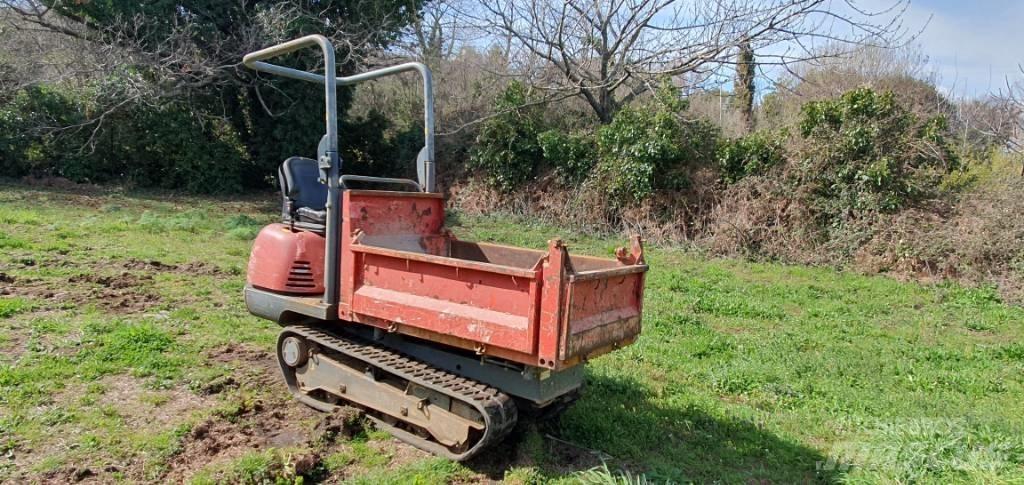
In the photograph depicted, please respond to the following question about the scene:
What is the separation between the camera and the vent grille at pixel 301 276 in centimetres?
→ 475

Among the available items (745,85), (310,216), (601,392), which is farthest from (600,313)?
(745,85)

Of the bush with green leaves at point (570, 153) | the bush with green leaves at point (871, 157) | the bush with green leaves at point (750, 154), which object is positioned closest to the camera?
the bush with green leaves at point (871, 157)

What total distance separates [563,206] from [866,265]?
21.0 feet

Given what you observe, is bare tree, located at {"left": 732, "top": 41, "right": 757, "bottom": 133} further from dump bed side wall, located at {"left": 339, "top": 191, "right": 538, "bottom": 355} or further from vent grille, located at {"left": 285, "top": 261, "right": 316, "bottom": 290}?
vent grille, located at {"left": 285, "top": 261, "right": 316, "bottom": 290}

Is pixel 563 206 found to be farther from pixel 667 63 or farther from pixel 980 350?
pixel 980 350

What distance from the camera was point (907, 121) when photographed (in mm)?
11477

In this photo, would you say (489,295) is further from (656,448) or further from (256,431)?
(256,431)

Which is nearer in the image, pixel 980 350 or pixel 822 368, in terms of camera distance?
pixel 822 368

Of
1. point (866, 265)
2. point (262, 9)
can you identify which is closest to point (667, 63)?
point (866, 265)

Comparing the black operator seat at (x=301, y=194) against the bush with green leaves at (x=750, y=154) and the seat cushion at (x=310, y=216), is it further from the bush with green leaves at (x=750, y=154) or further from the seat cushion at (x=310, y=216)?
the bush with green leaves at (x=750, y=154)

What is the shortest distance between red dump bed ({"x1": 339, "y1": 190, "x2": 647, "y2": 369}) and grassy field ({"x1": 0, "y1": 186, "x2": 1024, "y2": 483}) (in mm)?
772

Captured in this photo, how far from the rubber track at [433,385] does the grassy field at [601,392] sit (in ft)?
0.45

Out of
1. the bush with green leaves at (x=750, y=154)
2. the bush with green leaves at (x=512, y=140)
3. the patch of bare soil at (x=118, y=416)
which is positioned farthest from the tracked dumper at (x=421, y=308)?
the bush with green leaves at (x=512, y=140)

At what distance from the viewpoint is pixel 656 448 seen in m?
4.32
